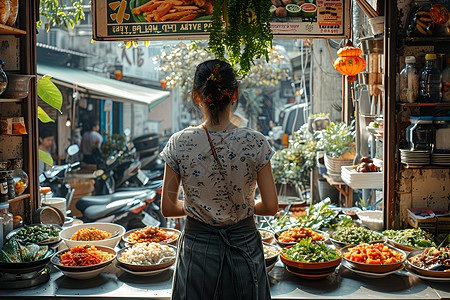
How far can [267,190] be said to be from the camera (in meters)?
2.07

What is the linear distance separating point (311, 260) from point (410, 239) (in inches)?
36.1

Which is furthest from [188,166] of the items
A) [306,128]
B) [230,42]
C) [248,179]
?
[306,128]

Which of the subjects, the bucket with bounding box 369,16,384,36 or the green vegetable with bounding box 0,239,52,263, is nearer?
the green vegetable with bounding box 0,239,52,263

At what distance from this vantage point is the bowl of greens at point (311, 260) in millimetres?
2652

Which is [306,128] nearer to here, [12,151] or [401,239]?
[401,239]

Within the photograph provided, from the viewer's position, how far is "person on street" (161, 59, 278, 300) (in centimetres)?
198

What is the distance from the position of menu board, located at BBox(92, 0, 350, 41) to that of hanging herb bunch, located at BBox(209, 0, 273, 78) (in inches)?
37.8

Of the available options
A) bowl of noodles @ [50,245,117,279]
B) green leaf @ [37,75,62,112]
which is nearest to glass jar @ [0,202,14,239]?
bowl of noodles @ [50,245,117,279]

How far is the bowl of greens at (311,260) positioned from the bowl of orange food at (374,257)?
10cm

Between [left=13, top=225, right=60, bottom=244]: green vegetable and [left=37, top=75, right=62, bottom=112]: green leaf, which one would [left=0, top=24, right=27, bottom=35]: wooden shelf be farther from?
[left=13, top=225, right=60, bottom=244]: green vegetable

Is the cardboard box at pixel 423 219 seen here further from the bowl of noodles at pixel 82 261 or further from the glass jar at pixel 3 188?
the glass jar at pixel 3 188

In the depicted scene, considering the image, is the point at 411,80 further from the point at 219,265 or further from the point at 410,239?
the point at 219,265

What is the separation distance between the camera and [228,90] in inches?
78.6

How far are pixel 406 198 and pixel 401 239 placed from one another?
0.44 meters
